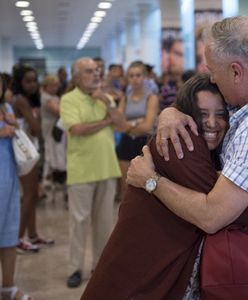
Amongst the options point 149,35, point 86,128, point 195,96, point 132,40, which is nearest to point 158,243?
point 195,96

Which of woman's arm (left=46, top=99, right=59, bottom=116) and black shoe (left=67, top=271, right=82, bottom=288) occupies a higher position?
woman's arm (left=46, top=99, right=59, bottom=116)

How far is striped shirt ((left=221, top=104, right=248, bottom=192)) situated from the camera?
121 cm

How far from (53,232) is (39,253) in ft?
1.94

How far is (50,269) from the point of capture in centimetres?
372

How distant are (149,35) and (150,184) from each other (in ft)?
40.0

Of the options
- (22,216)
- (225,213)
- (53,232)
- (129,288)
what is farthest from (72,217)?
(225,213)

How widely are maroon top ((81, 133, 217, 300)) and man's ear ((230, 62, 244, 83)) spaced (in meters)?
0.20

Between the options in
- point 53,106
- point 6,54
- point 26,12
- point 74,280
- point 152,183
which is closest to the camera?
point 152,183

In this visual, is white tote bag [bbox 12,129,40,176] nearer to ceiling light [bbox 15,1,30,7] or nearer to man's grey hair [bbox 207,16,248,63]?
man's grey hair [bbox 207,16,248,63]

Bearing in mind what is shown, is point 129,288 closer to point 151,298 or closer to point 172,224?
point 151,298

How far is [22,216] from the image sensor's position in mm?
4082

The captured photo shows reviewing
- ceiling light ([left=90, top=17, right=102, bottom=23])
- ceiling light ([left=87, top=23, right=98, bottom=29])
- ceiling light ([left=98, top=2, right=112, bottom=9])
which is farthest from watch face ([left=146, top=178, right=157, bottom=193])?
ceiling light ([left=87, top=23, right=98, bottom=29])

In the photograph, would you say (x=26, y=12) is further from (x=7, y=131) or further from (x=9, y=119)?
(x=7, y=131)

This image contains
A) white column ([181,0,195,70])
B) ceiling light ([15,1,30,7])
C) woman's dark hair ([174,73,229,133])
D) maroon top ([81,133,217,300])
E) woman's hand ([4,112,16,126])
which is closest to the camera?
maroon top ([81,133,217,300])
